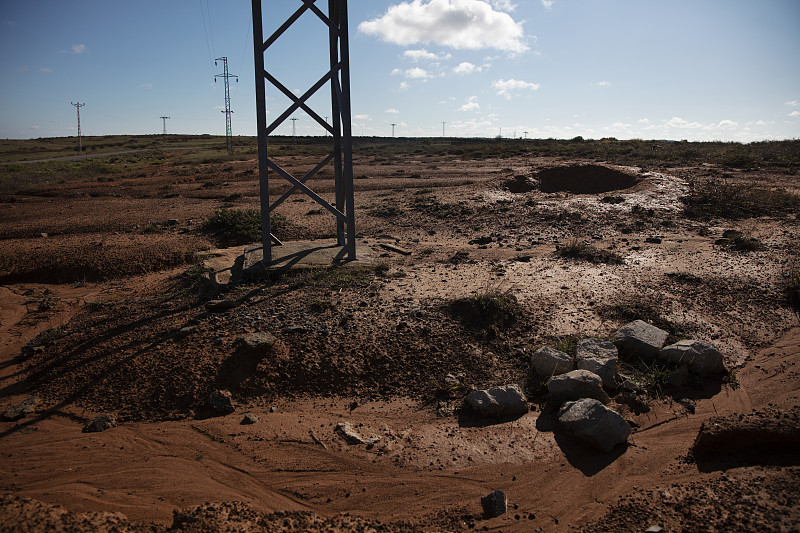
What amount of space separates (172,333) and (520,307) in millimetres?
3858

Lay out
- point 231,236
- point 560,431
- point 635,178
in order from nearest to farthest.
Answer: point 560,431, point 231,236, point 635,178

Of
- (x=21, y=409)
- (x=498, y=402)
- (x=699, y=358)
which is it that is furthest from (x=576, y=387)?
(x=21, y=409)

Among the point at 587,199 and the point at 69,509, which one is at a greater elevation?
the point at 587,199

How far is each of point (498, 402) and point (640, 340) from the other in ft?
5.90

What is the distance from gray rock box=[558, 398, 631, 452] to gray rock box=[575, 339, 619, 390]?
629 millimetres

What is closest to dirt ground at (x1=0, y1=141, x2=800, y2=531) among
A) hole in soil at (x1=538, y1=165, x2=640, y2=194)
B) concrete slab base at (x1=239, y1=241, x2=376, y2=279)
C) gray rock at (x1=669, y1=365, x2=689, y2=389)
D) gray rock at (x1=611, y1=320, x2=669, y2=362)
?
gray rock at (x1=669, y1=365, x2=689, y2=389)

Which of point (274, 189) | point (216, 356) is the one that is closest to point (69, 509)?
point (216, 356)

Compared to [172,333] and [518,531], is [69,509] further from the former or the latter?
[518,531]

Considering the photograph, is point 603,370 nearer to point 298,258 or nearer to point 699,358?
point 699,358

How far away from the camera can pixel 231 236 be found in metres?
9.23

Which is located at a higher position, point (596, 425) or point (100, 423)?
point (596, 425)

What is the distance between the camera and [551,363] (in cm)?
439

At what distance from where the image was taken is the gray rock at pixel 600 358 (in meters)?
4.27

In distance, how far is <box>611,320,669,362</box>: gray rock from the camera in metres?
4.63
